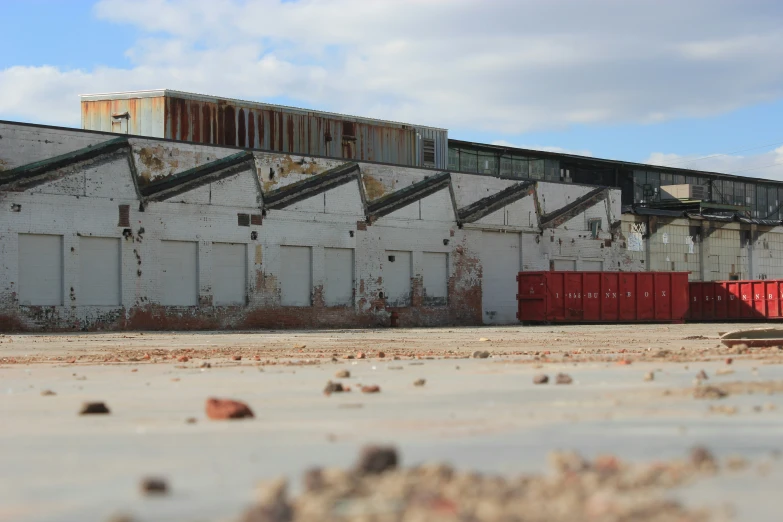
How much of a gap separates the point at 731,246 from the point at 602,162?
28.0ft

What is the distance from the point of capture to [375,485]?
3.67 metres

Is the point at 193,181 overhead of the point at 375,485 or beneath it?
overhead

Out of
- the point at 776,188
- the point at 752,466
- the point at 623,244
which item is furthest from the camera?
the point at 776,188

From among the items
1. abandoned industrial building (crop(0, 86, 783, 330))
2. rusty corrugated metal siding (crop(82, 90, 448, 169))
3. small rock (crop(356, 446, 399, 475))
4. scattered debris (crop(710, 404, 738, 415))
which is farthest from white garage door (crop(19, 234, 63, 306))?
small rock (crop(356, 446, 399, 475))

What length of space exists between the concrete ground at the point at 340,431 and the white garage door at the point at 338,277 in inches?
1089

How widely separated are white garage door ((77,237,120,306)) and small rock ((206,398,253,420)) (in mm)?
26822

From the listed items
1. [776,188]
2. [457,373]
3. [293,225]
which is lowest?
[457,373]

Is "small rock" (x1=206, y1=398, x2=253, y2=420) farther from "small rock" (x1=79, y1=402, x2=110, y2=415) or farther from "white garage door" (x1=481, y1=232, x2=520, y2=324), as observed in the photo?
"white garage door" (x1=481, y1=232, x2=520, y2=324)

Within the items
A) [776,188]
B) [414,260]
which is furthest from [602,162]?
[414,260]

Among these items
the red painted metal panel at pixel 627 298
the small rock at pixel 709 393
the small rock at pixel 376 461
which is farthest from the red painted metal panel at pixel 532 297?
the small rock at pixel 376 461

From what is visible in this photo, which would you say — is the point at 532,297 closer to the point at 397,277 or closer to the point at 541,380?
the point at 397,277

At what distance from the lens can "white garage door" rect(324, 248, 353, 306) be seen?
124 ft

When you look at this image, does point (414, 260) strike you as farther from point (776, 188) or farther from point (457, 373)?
point (776, 188)

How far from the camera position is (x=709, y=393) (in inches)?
278
